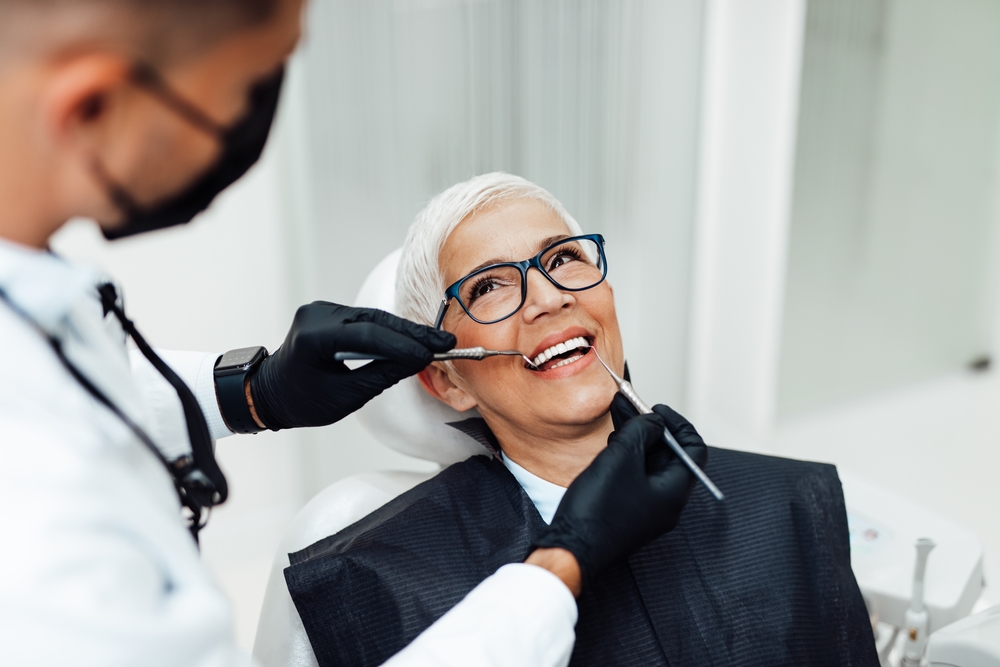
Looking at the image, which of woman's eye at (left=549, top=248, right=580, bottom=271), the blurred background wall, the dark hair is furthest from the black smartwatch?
the blurred background wall

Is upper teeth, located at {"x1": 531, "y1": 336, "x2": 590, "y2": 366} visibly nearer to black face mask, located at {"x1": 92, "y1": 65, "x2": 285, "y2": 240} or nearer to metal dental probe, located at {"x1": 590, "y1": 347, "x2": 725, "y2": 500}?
metal dental probe, located at {"x1": 590, "y1": 347, "x2": 725, "y2": 500}

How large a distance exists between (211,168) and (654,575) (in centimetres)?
89

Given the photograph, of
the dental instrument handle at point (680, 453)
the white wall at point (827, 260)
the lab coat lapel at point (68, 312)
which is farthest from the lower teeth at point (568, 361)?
the white wall at point (827, 260)

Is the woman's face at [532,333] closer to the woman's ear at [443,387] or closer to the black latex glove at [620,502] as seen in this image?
the woman's ear at [443,387]

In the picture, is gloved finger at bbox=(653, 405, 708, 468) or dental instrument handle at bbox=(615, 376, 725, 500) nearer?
dental instrument handle at bbox=(615, 376, 725, 500)

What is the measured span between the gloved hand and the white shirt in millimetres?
318

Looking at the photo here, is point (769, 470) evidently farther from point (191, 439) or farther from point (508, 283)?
point (191, 439)

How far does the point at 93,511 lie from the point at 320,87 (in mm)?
1631

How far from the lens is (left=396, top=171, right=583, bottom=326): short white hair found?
132cm

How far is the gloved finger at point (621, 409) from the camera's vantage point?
1202mm

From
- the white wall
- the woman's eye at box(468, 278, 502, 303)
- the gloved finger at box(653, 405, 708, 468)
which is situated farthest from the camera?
the white wall

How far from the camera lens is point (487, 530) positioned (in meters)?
1.27

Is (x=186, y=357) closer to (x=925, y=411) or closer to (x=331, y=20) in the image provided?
(x=331, y=20)

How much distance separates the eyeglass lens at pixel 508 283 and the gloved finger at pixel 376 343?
194 mm
